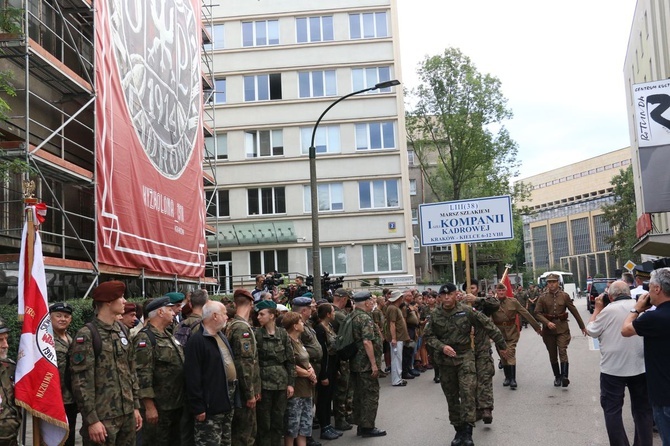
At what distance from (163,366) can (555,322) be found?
28.0 ft

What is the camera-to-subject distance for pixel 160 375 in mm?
6691

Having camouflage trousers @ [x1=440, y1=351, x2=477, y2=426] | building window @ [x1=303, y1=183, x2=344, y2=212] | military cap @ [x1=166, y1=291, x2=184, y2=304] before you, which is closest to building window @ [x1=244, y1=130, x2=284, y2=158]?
building window @ [x1=303, y1=183, x2=344, y2=212]

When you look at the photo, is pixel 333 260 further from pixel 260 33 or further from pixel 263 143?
pixel 260 33

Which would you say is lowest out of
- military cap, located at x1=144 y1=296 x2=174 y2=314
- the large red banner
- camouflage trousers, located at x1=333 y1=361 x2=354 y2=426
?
camouflage trousers, located at x1=333 y1=361 x2=354 y2=426

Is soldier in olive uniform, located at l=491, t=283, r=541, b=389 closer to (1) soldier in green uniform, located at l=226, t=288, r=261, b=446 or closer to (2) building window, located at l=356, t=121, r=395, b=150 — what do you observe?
(1) soldier in green uniform, located at l=226, t=288, r=261, b=446

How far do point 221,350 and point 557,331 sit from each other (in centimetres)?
802

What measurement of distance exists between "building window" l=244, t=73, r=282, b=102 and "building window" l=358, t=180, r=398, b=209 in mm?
7296

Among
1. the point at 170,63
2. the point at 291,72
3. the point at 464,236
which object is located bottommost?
the point at 464,236

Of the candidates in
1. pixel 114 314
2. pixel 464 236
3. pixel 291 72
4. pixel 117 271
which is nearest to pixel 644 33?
pixel 291 72

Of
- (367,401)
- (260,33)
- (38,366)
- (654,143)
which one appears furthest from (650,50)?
(38,366)

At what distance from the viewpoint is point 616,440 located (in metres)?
7.31

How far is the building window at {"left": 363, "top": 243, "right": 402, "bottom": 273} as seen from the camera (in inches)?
1507

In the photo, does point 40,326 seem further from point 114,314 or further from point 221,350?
point 221,350

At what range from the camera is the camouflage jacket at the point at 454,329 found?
9.03 metres
